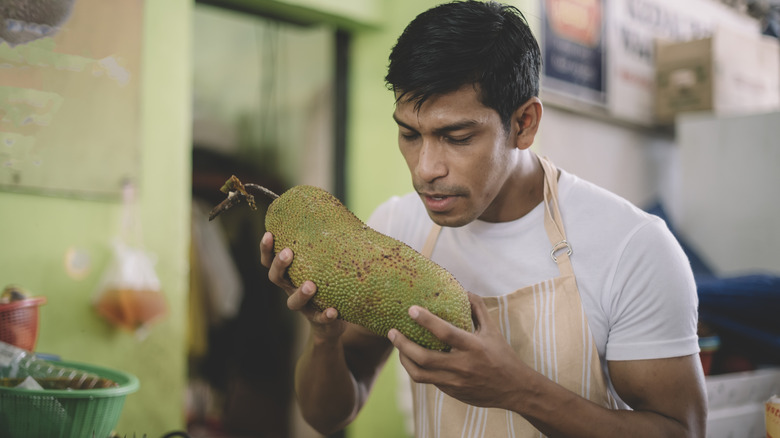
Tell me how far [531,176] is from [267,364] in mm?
2590

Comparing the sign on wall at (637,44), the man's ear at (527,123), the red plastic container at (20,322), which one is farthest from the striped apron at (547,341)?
the sign on wall at (637,44)

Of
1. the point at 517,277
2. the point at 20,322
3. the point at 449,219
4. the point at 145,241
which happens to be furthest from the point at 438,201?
the point at 145,241

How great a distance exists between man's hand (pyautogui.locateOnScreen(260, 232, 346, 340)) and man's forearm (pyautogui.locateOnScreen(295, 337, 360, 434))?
9 centimetres

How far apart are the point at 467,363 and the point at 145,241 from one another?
171 cm

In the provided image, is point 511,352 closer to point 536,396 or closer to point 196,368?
point 536,396

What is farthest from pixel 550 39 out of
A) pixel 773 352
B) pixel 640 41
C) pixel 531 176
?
pixel 531 176

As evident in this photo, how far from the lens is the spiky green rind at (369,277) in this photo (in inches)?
45.8

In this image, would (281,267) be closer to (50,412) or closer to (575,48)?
(50,412)

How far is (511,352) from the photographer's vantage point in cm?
113

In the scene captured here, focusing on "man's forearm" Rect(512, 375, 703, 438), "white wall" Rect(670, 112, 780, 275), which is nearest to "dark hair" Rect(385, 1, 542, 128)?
"man's forearm" Rect(512, 375, 703, 438)

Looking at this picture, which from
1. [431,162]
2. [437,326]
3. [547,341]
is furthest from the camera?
[547,341]

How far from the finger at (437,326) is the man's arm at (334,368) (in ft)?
0.88

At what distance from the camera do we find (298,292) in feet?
3.88

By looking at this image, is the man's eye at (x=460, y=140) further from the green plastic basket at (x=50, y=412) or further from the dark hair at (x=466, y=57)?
the green plastic basket at (x=50, y=412)
